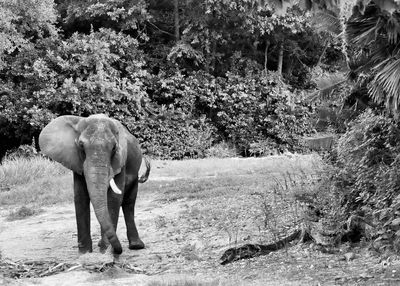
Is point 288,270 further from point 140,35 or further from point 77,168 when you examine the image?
point 140,35

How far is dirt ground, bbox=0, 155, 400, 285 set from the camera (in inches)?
300

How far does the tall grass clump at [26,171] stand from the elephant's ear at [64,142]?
1044 cm

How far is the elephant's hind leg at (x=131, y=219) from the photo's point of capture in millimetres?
11180

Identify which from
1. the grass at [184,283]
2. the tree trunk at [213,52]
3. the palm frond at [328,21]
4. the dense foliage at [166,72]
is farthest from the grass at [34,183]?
the tree trunk at [213,52]

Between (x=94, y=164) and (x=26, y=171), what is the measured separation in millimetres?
12411

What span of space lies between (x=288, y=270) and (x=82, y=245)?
374 centimetres

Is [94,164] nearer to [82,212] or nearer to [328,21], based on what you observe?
[82,212]

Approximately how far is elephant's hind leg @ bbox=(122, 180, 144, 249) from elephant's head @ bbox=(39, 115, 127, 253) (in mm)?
1166

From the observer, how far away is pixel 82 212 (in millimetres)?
10398

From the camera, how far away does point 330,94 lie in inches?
430

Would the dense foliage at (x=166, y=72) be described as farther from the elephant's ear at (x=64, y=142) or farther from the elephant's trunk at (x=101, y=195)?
the elephant's trunk at (x=101, y=195)

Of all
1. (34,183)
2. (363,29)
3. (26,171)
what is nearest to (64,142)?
(363,29)

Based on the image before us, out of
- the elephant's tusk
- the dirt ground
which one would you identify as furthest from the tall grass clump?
the elephant's tusk

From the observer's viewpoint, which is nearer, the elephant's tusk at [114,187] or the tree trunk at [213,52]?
the elephant's tusk at [114,187]
